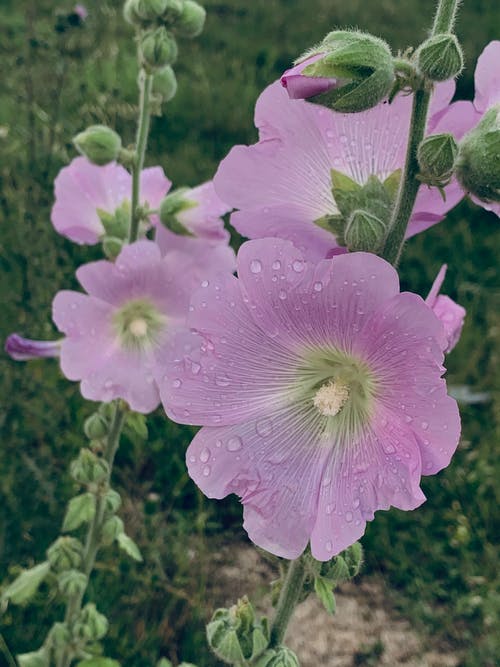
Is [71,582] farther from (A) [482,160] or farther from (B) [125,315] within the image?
(A) [482,160]

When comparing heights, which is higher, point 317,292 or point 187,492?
point 317,292

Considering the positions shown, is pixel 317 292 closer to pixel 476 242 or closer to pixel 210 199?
pixel 210 199

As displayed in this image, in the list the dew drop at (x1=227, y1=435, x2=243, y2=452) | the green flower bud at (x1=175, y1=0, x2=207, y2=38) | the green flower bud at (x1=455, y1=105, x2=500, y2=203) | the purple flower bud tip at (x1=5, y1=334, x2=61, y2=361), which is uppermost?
the green flower bud at (x1=455, y1=105, x2=500, y2=203)

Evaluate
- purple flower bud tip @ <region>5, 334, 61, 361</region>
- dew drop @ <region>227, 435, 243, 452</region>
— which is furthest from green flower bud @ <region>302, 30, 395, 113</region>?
purple flower bud tip @ <region>5, 334, 61, 361</region>

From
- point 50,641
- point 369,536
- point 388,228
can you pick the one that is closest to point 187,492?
point 369,536

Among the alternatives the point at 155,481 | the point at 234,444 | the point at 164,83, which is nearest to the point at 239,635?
the point at 234,444

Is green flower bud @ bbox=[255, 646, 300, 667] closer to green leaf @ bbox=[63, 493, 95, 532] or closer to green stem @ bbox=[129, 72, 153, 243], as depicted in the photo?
green leaf @ bbox=[63, 493, 95, 532]
